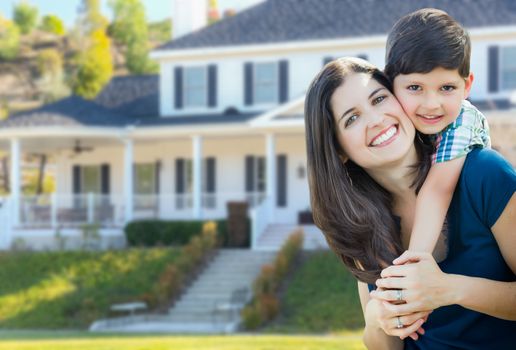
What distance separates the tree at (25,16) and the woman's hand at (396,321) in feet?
339

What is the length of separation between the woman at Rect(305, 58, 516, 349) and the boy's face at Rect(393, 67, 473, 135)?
0.05m

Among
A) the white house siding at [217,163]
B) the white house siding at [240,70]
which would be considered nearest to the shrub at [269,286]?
the white house siding at [217,163]

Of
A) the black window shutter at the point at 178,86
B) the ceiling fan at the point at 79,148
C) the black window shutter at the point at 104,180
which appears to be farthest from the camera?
the black window shutter at the point at 104,180

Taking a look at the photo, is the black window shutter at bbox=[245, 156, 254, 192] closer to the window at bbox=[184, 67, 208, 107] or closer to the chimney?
the window at bbox=[184, 67, 208, 107]

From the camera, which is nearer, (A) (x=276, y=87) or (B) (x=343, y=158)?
(B) (x=343, y=158)

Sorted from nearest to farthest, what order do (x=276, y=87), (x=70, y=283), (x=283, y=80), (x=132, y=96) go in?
(x=70, y=283) < (x=283, y=80) < (x=276, y=87) < (x=132, y=96)

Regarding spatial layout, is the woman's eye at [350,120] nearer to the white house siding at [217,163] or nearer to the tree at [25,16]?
the white house siding at [217,163]

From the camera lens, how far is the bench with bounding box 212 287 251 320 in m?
20.8

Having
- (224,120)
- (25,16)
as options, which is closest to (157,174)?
(224,120)

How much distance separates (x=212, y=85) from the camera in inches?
1220

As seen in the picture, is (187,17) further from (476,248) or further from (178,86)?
(476,248)

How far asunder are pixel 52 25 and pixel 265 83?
78.4 m

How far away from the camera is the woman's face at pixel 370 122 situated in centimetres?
345

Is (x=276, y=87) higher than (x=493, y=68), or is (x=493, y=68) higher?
(x=493, y=68)
